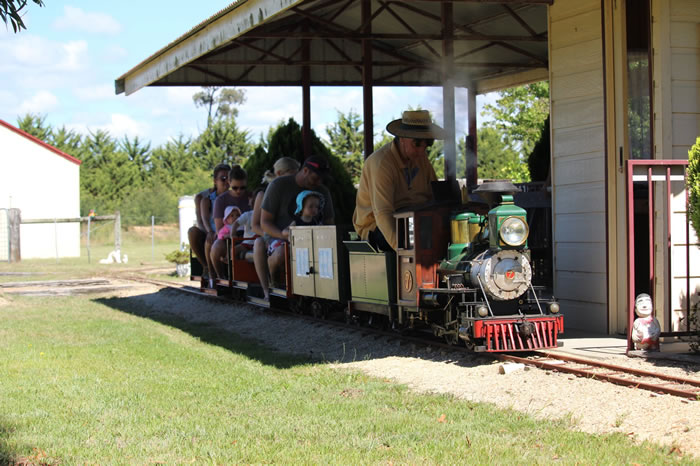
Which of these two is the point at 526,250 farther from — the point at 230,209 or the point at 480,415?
the point at 230,209

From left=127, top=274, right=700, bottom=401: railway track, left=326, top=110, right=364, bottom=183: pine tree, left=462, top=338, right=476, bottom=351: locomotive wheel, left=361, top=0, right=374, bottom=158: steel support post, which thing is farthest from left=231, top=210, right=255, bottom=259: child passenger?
left=326, top=110, right=364, bottom=183: pine tree

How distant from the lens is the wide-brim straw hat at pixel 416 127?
33.3 feet

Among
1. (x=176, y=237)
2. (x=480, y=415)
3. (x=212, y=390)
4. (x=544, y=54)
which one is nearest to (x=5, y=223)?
(x=176, y=237)

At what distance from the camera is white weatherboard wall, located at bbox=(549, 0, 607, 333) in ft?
36.0

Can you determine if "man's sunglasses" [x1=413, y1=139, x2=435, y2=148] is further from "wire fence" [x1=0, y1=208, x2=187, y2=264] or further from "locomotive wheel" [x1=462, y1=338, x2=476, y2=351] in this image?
"wire fence" [x1=0, y1=208, x2=187, y2=264]

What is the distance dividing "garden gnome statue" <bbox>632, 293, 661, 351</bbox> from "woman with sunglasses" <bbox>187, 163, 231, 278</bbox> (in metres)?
9.87

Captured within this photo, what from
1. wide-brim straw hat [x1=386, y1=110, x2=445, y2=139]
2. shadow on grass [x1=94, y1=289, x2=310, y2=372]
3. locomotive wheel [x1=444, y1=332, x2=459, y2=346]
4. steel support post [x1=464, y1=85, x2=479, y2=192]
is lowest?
shadow on grass [x1=94, y1=289, x2=310, y2=372]

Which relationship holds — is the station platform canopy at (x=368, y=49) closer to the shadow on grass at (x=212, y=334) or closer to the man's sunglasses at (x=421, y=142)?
the man's sunglasses at (x=421, y=142)

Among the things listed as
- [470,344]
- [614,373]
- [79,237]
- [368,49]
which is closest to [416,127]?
[470,344]

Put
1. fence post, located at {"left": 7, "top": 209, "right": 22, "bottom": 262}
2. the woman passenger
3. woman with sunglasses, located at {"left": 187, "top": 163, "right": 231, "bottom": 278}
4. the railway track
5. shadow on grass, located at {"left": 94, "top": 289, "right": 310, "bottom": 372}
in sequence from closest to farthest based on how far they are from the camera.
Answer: the railway track < shadow on grass, located at {"left": 94, "top": 289, "right": 310, "bottom": 372} < the woman passenger < woman with sunglasses, located at {"left": 187, "top": 163, "right": 231, "bottom": 278} < fence post, located at {"left": 7, "top": 209, "right": 22, "bottom": 262}

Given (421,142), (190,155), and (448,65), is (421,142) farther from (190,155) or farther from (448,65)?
(190,155)

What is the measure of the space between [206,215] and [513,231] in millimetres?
10194

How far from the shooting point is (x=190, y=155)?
62750 mm

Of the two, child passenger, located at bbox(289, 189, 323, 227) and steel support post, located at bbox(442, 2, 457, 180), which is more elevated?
steel support post, located at bbox(442, 2, 457, 180)
